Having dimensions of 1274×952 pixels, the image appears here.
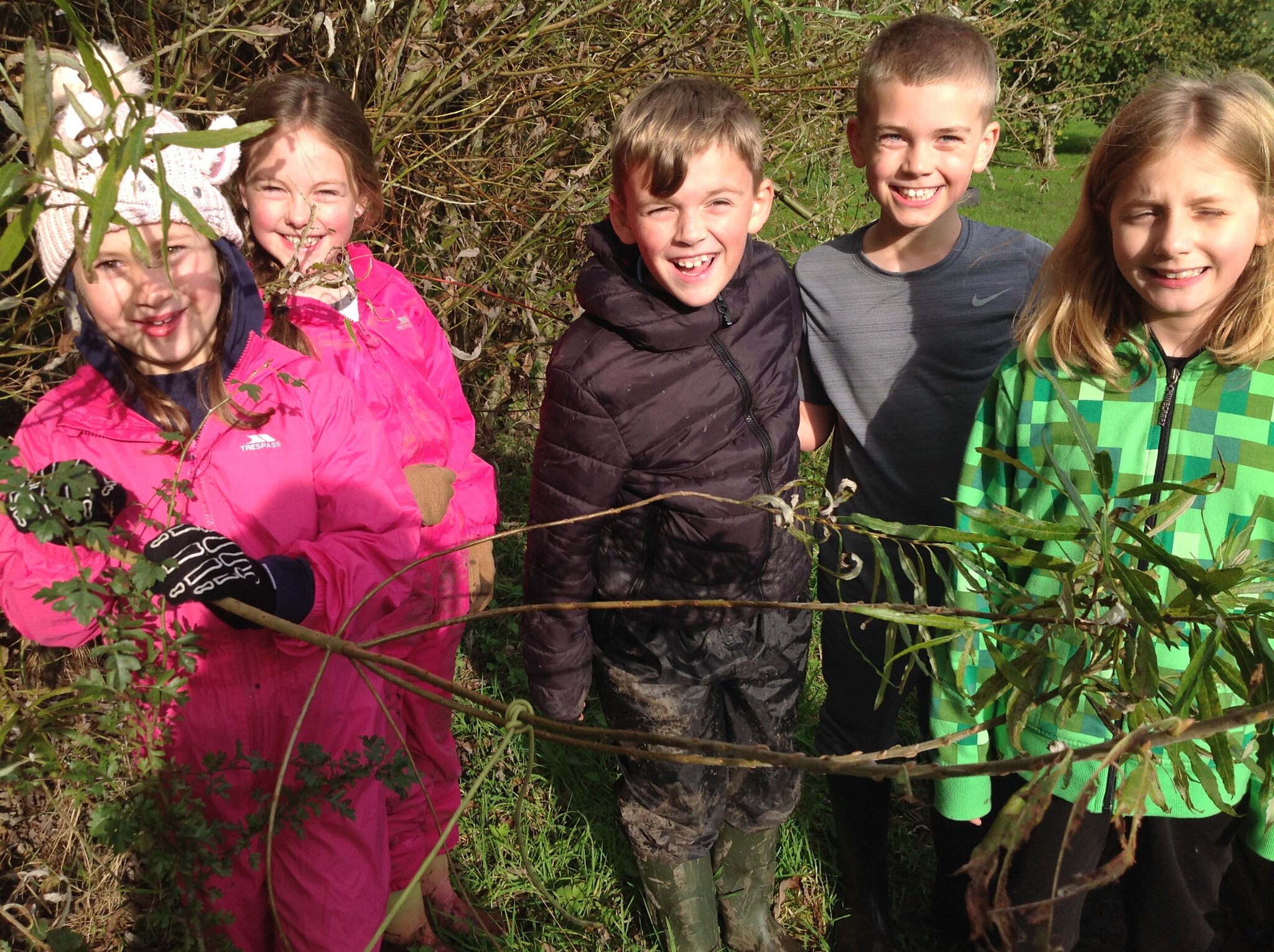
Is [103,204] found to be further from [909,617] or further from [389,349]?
[389,349]

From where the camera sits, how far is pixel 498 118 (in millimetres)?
3219

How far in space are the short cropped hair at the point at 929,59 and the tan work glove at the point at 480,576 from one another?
1.36 metres

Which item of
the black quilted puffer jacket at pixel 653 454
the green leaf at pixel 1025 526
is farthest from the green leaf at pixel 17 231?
the black quilted puffer jacket at pixel 653 454

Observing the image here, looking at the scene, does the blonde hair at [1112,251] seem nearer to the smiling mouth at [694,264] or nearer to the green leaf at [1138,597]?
the smiling mouth at [694,264]

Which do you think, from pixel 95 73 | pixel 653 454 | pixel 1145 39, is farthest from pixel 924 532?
pixel 1145 39

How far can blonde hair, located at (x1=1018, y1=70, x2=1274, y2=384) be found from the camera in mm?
1700

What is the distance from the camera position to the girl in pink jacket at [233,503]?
5.46 feet

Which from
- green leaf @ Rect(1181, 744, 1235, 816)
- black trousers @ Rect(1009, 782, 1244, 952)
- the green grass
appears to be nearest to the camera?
green leaf @ Rect(1181, 744, 1235, 816)

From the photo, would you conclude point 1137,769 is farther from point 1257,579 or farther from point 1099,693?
point 1257,579

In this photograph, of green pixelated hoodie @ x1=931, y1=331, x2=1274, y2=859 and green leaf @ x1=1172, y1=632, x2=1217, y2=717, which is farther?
green pixelated hoodie @ x1=931, y1=331, x2=1274, y2=859

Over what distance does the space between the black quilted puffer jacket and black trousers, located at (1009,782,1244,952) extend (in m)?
0.73

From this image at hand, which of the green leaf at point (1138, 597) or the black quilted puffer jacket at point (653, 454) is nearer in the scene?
the green leaf at point (1138, 597)

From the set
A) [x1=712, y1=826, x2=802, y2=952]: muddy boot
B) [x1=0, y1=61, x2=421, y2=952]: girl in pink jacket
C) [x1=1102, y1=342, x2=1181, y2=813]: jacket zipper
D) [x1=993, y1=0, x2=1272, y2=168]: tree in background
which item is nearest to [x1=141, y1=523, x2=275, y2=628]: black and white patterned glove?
[x1=0, y1=61, x2=421, y2=952]: girl in pink jacket

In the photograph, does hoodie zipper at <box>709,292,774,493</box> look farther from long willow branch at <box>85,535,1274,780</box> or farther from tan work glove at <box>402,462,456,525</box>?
long willow branch at <box>85,535,1274,780</box>
